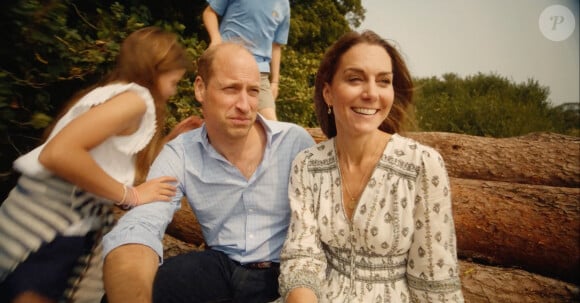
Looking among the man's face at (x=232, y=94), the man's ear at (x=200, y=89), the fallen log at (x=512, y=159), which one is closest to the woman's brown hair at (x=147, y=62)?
the man's ear at (x=200, y=89)

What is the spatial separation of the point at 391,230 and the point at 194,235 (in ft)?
8.00

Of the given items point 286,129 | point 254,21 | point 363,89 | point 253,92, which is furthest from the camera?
point 254,21

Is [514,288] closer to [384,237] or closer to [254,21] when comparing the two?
[384,237]

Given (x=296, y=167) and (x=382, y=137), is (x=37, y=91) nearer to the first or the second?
(x=296, y=167)

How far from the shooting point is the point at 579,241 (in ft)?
9.27

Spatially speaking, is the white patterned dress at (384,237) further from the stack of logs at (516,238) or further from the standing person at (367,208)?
the stack of logs at (516,238)

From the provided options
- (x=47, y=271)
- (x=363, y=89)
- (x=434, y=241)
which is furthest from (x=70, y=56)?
(x=434, y=241)

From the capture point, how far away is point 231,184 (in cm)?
224

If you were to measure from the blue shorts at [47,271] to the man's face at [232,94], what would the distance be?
946mm

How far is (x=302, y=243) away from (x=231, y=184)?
565 millimetres

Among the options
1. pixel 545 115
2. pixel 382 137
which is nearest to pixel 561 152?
pixel 382 137

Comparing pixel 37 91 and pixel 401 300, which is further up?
pixel 37 91

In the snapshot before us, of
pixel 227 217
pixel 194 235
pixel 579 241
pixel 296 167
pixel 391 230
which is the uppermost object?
pixel 296 167

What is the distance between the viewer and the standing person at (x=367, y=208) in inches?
70.0
